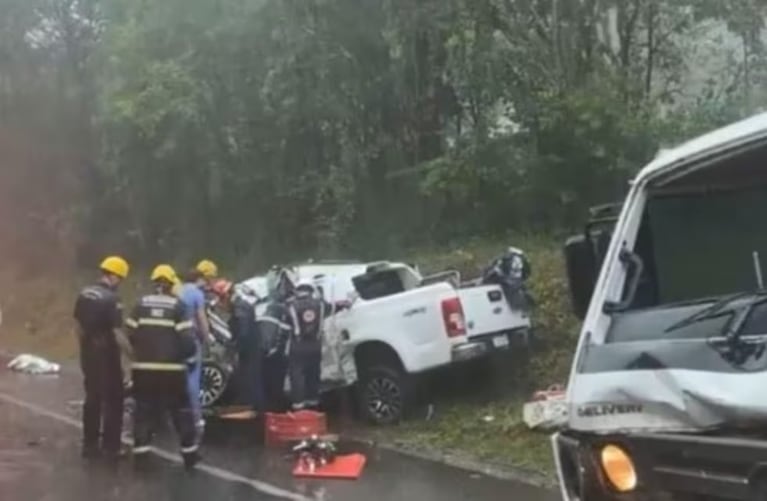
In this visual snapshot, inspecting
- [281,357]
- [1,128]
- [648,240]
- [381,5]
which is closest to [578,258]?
[648,240]

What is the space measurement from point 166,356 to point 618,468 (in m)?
8.01

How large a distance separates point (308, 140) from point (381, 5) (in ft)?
12.0

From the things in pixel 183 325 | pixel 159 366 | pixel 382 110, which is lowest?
pixel 159 366

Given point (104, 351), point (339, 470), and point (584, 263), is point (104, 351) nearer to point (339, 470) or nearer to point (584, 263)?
point (339, 470)

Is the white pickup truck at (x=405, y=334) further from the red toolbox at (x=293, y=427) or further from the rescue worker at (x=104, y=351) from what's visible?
the rescue worker at (x=104, y=351)

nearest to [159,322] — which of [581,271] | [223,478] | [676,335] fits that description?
[223,478]

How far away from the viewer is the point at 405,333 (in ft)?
43.2

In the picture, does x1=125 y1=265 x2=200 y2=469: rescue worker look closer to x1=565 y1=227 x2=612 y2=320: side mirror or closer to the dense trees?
x1=565 y1=227 x2=612 y2=320: side mirror

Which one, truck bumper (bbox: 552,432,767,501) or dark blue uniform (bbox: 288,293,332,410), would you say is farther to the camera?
dark blue uniform (bbox: 288,293,332,410)

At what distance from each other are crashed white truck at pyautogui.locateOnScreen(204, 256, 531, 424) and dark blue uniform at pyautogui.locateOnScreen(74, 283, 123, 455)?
231cm

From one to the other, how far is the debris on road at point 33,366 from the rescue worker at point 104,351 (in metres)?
8.84

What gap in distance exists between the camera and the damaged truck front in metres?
3.78

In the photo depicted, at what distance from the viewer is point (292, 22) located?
70.6 feet

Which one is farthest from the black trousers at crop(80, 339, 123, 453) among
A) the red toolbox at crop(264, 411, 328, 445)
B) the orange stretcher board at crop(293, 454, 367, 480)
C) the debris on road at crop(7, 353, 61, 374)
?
the debris on road at crop(7, 353, 61, 374)
